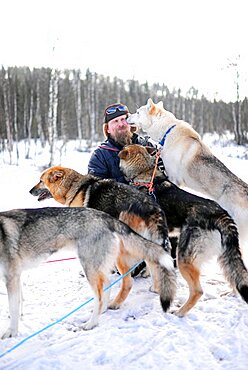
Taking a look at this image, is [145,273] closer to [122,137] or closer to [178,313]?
[178,313]

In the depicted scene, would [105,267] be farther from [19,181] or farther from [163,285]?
[19,181]

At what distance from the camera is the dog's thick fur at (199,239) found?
3.50 meters

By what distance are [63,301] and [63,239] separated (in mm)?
1030

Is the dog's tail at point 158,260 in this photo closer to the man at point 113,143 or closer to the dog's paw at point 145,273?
the dog's paw at point 145,273

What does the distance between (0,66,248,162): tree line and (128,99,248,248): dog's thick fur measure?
14.5 metres

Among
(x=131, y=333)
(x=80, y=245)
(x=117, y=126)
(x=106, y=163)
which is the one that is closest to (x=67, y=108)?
(x=117, y=126)

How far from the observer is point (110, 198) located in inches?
175

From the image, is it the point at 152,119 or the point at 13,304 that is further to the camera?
the point at 152,119

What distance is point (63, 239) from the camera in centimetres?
363

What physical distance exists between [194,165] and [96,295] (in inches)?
97.3

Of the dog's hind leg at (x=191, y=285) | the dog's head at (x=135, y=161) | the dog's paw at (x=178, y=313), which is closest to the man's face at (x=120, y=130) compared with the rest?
the dog's head at (x=135, y=161)

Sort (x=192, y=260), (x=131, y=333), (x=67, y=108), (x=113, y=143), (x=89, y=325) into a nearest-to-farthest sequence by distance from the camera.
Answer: (x=131, y=333) < (x=89, y=325) < (x=192, y=260) < (x=113, y=143) < (x=67, y=108)

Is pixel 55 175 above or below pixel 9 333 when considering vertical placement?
above

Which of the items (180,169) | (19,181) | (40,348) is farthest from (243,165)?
(40,348)
